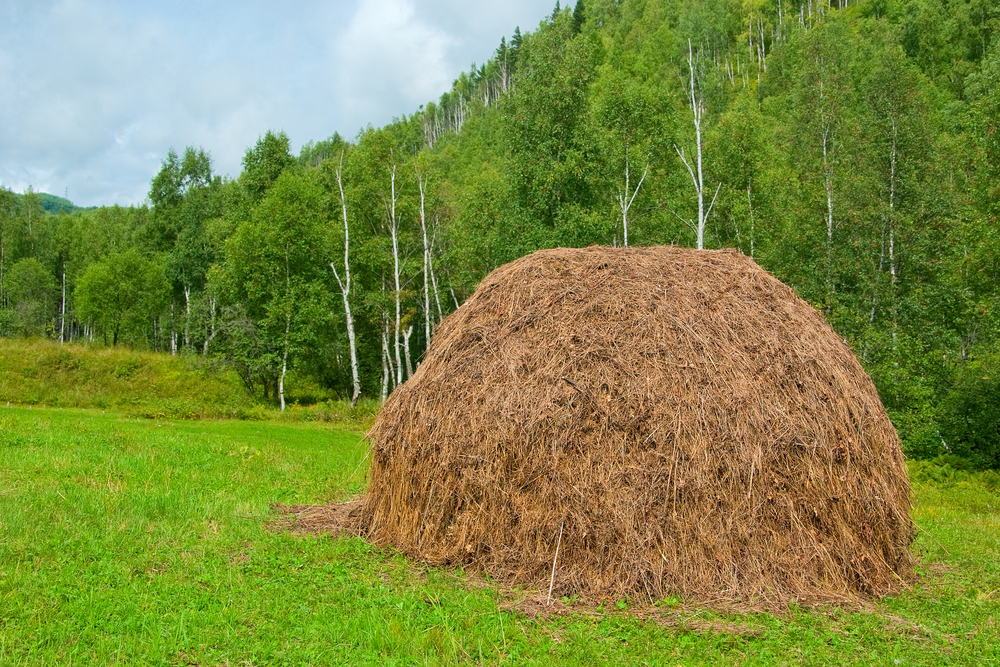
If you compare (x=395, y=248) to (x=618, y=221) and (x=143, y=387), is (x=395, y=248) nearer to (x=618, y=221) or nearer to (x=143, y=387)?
(x=618, y=221)

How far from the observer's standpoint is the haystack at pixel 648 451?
7.38 metres

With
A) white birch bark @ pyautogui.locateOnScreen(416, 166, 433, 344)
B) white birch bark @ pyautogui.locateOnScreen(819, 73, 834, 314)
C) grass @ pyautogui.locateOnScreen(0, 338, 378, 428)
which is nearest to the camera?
white birch bark @ pyautogui.locateOnScreen(819, 73, 834, 314)

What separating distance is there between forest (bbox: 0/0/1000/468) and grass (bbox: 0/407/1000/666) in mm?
13770

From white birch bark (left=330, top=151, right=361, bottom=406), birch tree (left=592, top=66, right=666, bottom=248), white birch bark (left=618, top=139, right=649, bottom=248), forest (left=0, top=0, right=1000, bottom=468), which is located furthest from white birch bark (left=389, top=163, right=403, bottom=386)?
white birch bark (left=618, top=139, right=649, bottom=248)

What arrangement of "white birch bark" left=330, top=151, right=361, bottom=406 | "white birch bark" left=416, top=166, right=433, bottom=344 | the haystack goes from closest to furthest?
the haystack < "white birch bark" left=330, top=151, right=361, bottom=406 < "white birch bark" left=416, top=166, right=433, bottom=344

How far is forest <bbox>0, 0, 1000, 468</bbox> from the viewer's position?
2223cm

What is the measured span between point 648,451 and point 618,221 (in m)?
22.2

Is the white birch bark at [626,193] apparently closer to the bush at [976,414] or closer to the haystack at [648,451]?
the bush at [976,414]

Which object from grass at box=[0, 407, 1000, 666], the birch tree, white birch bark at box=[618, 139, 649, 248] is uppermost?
the birch tree

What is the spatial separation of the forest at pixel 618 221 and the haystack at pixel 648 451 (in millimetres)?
14564

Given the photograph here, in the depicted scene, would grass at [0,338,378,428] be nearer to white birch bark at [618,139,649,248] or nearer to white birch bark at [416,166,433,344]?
white birch bark at [416,166,433,344]

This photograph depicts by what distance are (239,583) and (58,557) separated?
2.29 metres

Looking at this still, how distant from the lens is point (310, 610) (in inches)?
268

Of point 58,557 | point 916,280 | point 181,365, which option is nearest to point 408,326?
point 181,365
